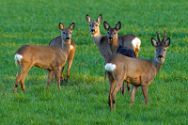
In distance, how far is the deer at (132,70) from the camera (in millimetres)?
11680

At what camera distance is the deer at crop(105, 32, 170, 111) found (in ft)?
38.3

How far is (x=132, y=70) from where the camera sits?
12.0 meters

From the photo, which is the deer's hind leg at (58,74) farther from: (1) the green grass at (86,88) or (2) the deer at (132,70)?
(2) the deer at (132,70)

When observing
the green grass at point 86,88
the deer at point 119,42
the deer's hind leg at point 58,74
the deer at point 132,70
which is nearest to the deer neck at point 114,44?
the deer at point 119,42

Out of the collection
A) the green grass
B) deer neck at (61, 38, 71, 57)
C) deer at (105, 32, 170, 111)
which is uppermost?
deer neck at (61, 38, 71, 57)

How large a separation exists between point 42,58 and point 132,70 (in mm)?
2840

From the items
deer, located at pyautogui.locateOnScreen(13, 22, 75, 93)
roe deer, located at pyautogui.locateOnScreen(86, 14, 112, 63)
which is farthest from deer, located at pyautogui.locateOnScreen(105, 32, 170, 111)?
roe deer, located at pyautogui.locateOnScreen(86, 14, 112, 63)

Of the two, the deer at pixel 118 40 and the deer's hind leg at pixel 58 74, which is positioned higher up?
the deer at pixel 118 40

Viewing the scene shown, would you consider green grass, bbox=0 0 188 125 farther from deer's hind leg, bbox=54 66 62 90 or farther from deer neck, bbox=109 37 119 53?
deer neck, bbox=109 37 119 53

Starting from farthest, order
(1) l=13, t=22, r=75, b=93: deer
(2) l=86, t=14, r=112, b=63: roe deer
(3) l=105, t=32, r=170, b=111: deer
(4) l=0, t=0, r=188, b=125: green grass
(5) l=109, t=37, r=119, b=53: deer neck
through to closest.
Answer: (2) l=86, t=14, r=112, b=63: roe deer < (5) l=109, t=37, r=119, b=53: deer neck < (1) l=13, t=22, r=75, b=93: deer < (3) l=105, t=32, r=170, b=111: deer < (4) l=0, t=0, r=188, b=125: green grass

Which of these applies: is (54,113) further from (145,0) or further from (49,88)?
(145,0)

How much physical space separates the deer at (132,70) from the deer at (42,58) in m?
2.37

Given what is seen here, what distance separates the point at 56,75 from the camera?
564 inches

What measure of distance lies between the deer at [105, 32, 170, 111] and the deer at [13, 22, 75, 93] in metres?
2.37
